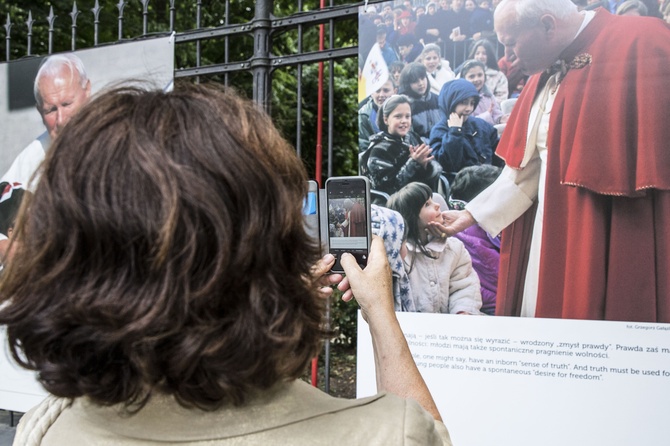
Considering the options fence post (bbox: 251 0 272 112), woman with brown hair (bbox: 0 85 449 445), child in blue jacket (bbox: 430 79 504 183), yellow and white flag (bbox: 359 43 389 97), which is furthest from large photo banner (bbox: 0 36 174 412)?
woman with brown hair (bbox: 0 85 449 445)

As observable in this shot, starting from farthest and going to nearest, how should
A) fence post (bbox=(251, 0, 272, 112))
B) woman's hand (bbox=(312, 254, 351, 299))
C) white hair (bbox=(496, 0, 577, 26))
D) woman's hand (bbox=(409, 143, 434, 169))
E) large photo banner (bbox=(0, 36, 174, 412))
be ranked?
large photo banner (bbox=(0, 36, 174, 412)) < fence post (bbox=(251, 0, 272, 112)) < woman's hand (bbox=(409, 143, 434, 169)) < white hair (bbox=(496, 0, 577, 26)) < woman's hand (bbox=(312, 254, 351, 299))

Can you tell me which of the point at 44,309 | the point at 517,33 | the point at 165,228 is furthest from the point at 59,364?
the point at 517,33

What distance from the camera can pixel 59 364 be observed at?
91 cm

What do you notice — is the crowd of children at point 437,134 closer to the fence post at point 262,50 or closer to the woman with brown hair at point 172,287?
the fence post at point 262,50

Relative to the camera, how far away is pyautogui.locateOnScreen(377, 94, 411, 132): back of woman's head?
3219 millimetres

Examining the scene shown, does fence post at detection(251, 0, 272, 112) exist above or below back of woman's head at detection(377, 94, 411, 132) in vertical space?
above

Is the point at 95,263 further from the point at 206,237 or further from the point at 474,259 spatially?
the point at 474,259

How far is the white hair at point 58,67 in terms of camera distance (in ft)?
14.0

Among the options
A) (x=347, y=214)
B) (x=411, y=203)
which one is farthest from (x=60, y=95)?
(x=347, y=214)

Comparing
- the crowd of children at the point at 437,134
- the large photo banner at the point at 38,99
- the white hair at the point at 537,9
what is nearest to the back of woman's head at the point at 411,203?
the crowd of children at the point at 437,134

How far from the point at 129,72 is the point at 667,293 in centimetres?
313
